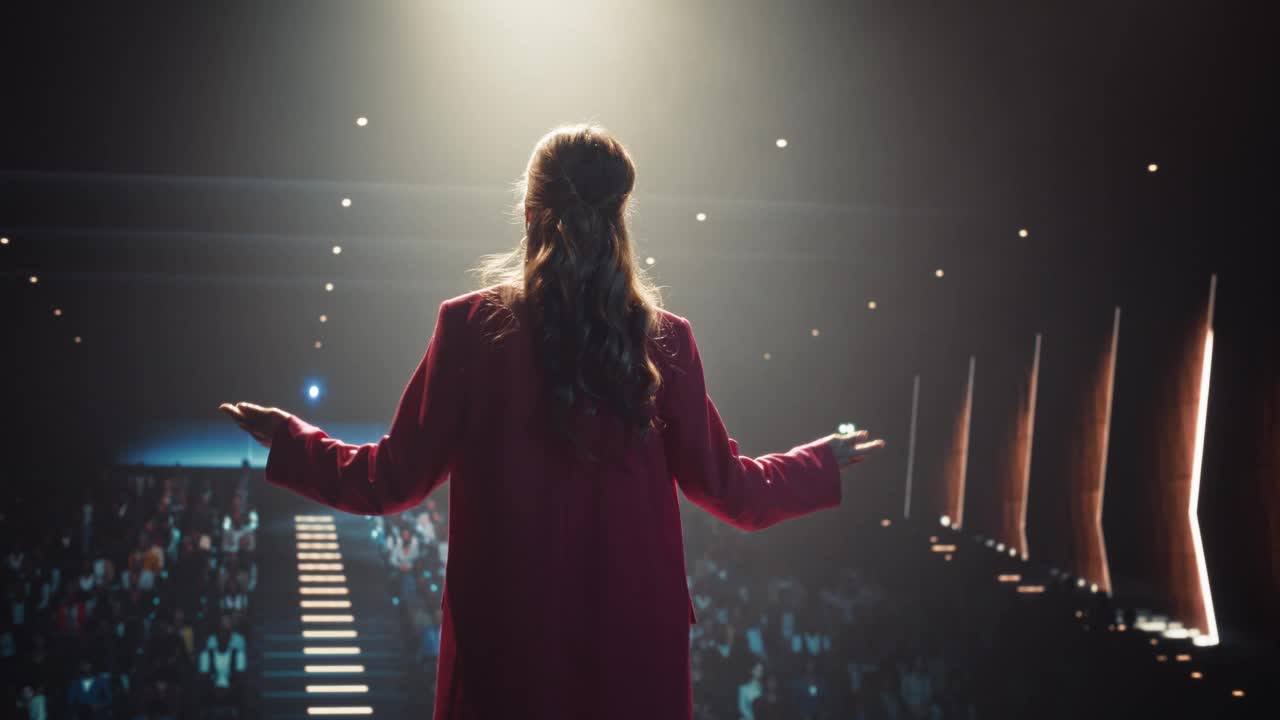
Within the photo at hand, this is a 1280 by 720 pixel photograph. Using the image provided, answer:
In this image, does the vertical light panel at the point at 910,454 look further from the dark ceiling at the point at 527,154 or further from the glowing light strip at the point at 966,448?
the dark ceiling at the point at 527,154

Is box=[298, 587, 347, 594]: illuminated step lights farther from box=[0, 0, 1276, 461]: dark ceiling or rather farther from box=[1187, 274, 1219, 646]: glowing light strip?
box=[1187, 274, 1219, 646]: glowing light strip

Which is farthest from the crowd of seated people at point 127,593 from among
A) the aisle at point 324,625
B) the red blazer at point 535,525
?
the red blazer at point 535,525

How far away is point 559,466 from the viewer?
1.53m

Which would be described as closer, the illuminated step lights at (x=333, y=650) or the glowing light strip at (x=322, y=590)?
the illuminated step lights at (x=333, y=650)

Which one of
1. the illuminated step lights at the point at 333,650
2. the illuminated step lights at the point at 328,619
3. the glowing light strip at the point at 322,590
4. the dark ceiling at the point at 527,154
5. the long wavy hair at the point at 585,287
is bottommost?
the illuminated step lights at the point at 333,650

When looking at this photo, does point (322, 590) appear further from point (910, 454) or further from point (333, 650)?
point (910, 454)

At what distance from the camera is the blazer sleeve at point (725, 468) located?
1.64m

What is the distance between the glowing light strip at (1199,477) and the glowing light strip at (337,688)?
7.35m

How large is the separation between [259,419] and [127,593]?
31.0 ft

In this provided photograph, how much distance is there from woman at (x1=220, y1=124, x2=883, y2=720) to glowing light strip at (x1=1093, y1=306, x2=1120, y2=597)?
1027 cm

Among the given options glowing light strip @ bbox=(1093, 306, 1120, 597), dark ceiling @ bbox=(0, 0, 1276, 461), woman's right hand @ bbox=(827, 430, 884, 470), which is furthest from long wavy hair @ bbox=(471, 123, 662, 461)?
glowing light strip @ bbox=(1093, 306, 1120, 597)

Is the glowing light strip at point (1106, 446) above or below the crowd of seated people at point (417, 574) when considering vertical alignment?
above

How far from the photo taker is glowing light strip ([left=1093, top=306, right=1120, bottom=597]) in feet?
35.3

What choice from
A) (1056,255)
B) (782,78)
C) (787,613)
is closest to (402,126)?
(782,78)
